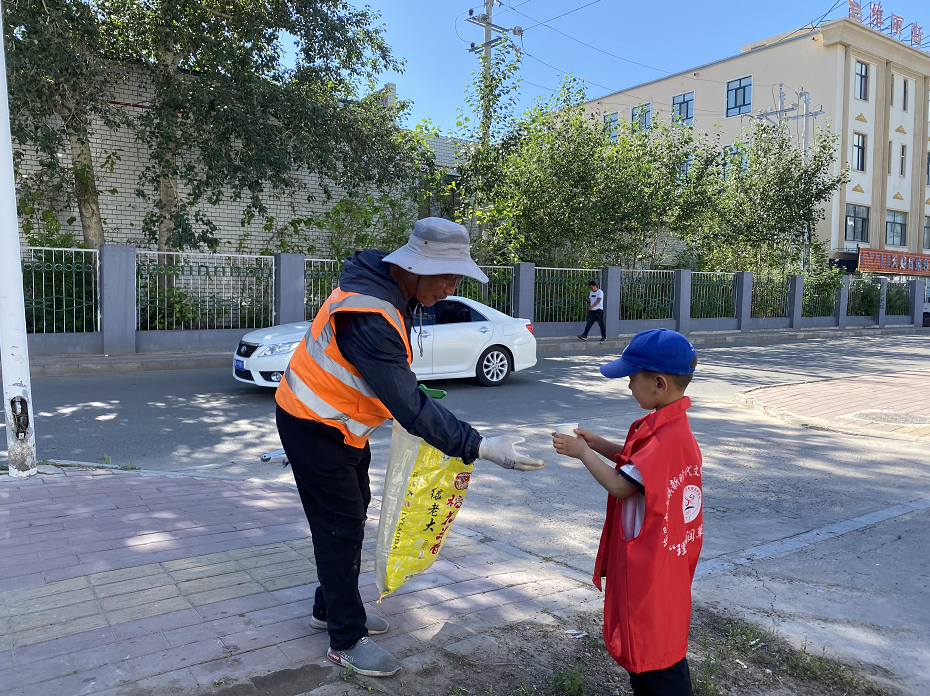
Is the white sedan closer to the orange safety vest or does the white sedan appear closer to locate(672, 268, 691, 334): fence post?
the orange safety vest

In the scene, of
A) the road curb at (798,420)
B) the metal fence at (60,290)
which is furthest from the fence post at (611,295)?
the metal fence at (60,290)

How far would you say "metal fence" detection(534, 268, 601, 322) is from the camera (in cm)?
2144

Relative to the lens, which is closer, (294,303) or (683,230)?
(294,303)

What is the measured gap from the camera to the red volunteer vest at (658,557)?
7.55 ft

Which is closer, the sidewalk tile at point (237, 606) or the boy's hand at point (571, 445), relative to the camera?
the boy's hand at point (571, 445)

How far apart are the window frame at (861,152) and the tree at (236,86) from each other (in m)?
29.9

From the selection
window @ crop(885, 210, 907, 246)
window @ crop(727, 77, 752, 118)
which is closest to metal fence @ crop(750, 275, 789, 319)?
window @ crop(727, 77, 752, 118)

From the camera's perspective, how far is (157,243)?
17766 mm

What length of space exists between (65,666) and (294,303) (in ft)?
45.7

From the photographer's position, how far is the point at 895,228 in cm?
4081

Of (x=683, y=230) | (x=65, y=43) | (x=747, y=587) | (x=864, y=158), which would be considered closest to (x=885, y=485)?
(x=747, y=587)

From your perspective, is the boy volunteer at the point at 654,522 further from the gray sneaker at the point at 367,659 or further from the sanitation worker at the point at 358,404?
the gray sneaker at the point at 367,659

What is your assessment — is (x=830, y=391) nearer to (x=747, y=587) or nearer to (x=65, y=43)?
(x=747, y=587)

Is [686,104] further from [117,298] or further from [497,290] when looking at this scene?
[117,298]
